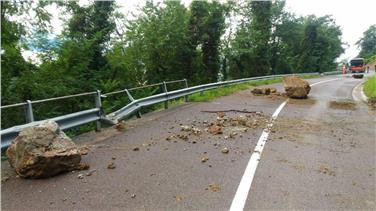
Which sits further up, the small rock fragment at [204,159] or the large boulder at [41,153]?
the large boulder at [41,153]

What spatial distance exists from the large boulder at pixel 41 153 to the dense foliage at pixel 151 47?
6443mm

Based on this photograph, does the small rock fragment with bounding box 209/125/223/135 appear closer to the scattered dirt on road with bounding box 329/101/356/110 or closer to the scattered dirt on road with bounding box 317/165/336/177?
the scattered dirt on road with bounding box 317/165/336/177

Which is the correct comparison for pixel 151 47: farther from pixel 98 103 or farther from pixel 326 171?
pixel 326 171

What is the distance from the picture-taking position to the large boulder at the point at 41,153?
234 inches

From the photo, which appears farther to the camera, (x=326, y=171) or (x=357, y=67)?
(x=357, y=67)

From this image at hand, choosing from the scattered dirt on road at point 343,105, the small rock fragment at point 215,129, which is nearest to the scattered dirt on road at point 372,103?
the scattered dirt on road at point 343,105

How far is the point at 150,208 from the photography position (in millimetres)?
4789

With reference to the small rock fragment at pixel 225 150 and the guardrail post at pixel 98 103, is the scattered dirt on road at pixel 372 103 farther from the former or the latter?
the guardrail post at pixel 98 103

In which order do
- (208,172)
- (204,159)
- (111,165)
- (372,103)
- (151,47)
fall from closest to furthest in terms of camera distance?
1. (208,172)
2. (111,165)
3. (204,159)
4. (372,103)
5. (151,47)

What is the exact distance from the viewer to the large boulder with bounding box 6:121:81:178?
5941 millimetres

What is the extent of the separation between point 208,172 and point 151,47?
89.9ft

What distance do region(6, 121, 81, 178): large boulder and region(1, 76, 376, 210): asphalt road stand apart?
15cm

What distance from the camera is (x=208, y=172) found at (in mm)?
6305

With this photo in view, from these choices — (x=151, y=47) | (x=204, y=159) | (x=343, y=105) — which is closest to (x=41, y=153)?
(x=204, y=159)
